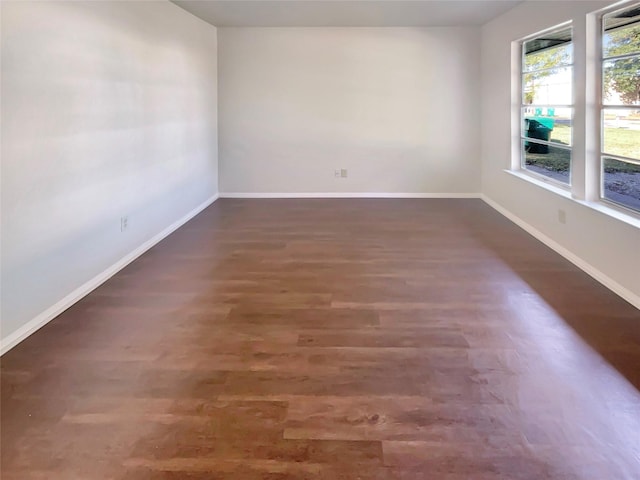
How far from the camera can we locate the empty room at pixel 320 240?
2.02 meters

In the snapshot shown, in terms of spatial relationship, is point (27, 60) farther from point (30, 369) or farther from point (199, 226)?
point (199, 226)

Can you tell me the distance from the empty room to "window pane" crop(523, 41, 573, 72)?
0.04 metres

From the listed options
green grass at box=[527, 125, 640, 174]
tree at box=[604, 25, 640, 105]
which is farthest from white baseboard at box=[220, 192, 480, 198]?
tree at box=[604, 25, 640, 105]

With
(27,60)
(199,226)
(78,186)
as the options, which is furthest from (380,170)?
(27,60)

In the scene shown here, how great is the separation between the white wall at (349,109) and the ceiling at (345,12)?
29 cm

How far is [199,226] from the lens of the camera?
571 centimetres

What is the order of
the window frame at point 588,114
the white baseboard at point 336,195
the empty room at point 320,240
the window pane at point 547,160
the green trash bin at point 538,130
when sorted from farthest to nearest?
the white baseboard at point 336,195 → the green trash bin at point 538,130 → the window pane at point 547,160 → the window frame at point 588,114 → the empty room at point 320,240

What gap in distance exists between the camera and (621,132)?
12.3 ft

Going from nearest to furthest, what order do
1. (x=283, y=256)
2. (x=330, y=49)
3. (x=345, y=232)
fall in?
1. (x=283, y=256)
2. (x=345, y=232)
3. (x=330, y=49)

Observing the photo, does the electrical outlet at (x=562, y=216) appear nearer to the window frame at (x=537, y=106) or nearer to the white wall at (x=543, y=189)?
the white wall at (x=543, y=189)

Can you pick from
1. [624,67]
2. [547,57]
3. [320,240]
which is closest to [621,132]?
[624,67]

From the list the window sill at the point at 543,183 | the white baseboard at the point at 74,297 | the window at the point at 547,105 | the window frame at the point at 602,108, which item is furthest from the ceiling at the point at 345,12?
the white baseboard at the point at 74,297

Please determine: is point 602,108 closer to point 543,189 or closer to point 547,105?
point 543,189

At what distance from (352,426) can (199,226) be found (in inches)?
159
